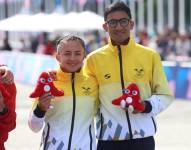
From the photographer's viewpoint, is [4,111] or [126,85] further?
[126,85]

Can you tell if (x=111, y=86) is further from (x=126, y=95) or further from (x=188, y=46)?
(x=188, y=46)

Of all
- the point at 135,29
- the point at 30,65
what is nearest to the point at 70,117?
the point at 30,65

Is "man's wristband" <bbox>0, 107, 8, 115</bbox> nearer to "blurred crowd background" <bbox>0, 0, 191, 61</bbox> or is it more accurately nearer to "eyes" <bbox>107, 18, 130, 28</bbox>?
"eyes" <bbox>107, 18, 130, 28</bbox>

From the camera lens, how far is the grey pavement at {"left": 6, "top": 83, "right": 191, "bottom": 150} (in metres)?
10.4

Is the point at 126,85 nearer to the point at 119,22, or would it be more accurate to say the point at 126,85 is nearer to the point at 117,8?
the point at 119,22

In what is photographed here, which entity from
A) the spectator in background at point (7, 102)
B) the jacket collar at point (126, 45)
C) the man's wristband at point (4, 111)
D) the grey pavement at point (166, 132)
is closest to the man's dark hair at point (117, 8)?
the jacket collar at point (126, 45)

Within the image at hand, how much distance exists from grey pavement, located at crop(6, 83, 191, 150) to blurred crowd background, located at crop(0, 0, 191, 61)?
1874 mm

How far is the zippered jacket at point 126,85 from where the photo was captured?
489cm

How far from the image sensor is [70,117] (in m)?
4.80

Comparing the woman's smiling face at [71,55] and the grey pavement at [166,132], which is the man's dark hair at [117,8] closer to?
the woman's smiling face at [71,55]

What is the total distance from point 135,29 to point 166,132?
30822mm

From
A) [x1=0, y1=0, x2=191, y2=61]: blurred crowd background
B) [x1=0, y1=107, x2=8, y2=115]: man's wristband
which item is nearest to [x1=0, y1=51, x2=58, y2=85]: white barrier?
[x1=0, y1=0, x2=191, y2=61]: blurred crowd background

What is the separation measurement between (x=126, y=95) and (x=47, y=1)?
48.9 metres

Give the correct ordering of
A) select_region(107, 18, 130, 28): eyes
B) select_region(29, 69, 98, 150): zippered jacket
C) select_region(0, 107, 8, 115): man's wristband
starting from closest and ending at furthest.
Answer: select_region(0, 107, 8, 115): man's wristband → select_region(29, 69, 98, 150): zippered jacket → select_region(107, 18, 130, 28): eyes
